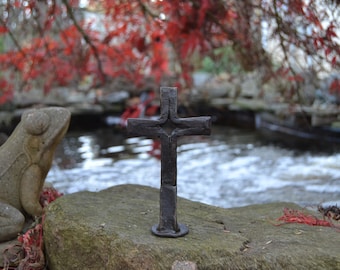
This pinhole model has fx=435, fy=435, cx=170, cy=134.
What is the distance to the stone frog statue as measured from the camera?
2996mm

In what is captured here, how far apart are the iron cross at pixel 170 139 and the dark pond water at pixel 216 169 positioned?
3094 millimetres

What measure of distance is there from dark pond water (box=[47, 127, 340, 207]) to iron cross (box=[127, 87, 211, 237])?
3094mm

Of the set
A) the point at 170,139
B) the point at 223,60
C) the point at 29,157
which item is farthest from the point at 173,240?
the point at 223,60

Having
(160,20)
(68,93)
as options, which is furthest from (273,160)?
(68,93)

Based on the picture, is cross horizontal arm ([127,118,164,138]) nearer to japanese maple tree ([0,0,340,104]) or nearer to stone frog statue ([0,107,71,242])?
Result: stone frog statue ([0,107,71,242])

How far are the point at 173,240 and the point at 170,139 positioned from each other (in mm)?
536

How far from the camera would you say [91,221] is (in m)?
2.42

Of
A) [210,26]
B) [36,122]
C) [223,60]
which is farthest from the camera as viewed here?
[223,60]

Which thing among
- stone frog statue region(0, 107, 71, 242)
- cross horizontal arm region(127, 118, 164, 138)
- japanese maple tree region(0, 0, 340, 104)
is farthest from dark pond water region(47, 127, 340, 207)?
cross horizontal arm region(127, 118, 164, 138)

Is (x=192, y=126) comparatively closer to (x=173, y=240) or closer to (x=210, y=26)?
(x=173, y=240)

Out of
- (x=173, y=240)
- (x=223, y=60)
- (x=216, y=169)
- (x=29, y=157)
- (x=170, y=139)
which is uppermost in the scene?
(x=223, y=60)

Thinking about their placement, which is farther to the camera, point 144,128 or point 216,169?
point 216,169

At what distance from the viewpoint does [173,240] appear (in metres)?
2.27

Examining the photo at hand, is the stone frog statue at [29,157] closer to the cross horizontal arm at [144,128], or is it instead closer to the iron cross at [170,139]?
the cross horizontal arm at [144,128]
